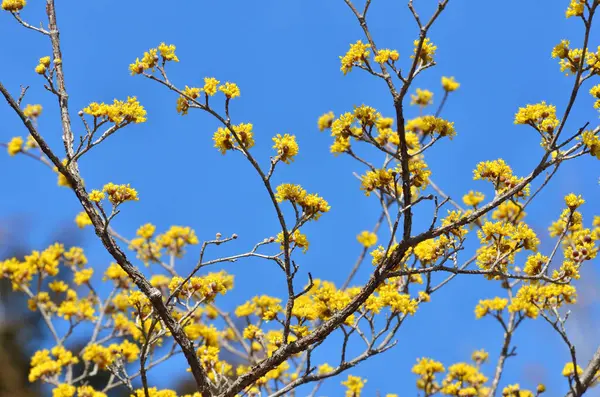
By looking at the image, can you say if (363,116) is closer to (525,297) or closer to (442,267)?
(442,267)

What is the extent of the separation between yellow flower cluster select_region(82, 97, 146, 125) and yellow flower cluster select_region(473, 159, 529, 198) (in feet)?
7.48

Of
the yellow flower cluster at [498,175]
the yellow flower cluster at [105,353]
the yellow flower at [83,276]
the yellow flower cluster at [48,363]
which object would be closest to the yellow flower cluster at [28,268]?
the yellow flower at [83,276]

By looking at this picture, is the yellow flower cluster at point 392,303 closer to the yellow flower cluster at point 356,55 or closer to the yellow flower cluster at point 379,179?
the yellow flower cluster at point 379,179

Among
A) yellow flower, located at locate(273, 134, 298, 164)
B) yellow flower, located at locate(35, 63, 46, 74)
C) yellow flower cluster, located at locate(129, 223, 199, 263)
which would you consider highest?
yellow flower cluster, located at locate(129, 223, 199, 263)

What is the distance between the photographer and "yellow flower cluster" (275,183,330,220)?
3.70 m

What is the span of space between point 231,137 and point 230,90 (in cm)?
31

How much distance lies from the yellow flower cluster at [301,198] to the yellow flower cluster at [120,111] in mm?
1085

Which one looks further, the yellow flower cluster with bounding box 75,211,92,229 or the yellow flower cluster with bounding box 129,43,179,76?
the yellow flower cluster with bounding box 75,211,92,229

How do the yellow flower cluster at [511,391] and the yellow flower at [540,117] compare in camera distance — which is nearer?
the yellow flower at [540,117]

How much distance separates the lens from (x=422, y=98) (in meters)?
7.15

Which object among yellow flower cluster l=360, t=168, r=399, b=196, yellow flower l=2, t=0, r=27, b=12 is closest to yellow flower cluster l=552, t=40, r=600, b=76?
yellow flower cluster l=360, t=168, r=399, b=196

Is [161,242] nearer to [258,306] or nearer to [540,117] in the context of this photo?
[258,306]

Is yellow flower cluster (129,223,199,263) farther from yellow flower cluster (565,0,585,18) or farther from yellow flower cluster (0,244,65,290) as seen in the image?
yellow flower cluster (565,0,585,18)

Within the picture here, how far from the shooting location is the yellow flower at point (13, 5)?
432 centimetres
